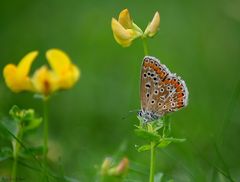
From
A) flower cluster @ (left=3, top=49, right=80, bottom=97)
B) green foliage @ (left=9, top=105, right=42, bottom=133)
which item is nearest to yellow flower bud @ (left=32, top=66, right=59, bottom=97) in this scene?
flower cluster @ (left=3, top=49, right=80, bottom=97)

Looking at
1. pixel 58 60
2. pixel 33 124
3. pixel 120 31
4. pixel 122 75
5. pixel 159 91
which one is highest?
pixel 120 31

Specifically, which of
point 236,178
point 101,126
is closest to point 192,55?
point 101,126

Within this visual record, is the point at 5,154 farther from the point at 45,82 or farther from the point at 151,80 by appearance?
the point at 151,80

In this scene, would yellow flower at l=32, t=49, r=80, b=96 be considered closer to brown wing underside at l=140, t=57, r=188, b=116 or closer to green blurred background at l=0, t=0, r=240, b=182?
brown wing underside at l=140, t=57, r=188, b=116

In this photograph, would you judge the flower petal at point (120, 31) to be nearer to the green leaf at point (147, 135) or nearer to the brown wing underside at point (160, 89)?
the brown wing underside at point (160, 89)

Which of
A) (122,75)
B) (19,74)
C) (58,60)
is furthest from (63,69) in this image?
(122,75)
